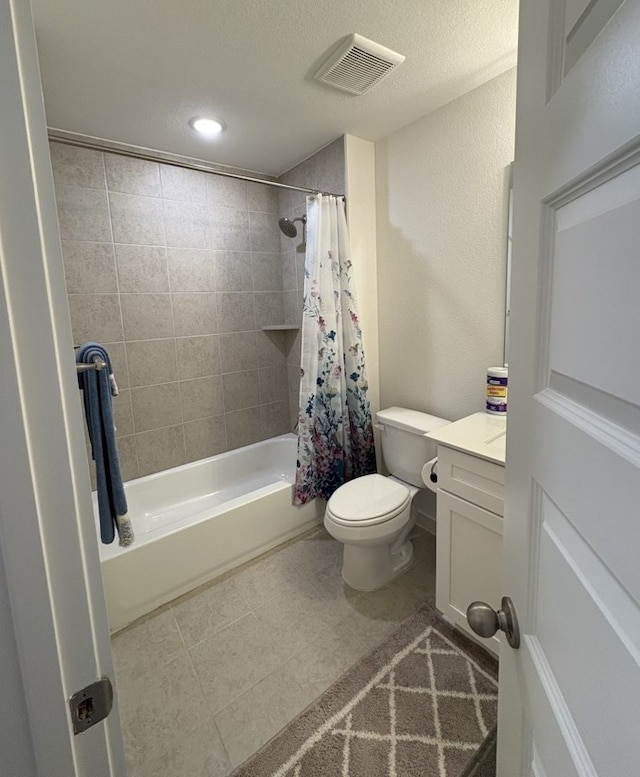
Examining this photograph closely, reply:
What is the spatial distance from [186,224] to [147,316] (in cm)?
65

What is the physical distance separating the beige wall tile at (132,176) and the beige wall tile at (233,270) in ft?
1.68

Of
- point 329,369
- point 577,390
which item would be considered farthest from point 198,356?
point 577,390

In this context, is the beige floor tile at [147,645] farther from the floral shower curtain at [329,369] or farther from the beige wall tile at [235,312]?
the beige wall tile at [235,312]

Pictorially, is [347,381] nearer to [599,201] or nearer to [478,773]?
[478,773]

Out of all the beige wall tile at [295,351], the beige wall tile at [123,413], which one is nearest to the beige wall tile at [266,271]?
the beige wall tile at [295,351]

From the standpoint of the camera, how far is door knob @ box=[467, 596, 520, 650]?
1.92ft

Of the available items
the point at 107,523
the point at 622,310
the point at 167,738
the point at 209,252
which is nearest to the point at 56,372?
the point at 622,310

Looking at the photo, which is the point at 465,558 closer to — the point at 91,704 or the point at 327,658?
the point at 327,658

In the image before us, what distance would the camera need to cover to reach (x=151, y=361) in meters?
2.40

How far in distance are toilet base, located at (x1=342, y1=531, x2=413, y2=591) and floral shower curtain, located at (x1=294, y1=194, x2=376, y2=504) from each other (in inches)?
20.6

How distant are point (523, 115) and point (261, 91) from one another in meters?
1.62

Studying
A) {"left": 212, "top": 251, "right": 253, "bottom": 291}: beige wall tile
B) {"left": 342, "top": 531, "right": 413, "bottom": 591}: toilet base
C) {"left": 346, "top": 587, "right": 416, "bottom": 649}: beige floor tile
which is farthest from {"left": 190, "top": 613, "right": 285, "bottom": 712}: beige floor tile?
{"left": 212, "top": 251, "right": 253, "bottom": 291}: beige wall tile

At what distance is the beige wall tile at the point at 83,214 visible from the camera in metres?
2.03

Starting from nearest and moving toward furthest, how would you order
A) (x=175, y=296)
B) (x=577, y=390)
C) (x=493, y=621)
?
(x=577, y=390) → (x=493, y=621) → (x=175, y=296)
